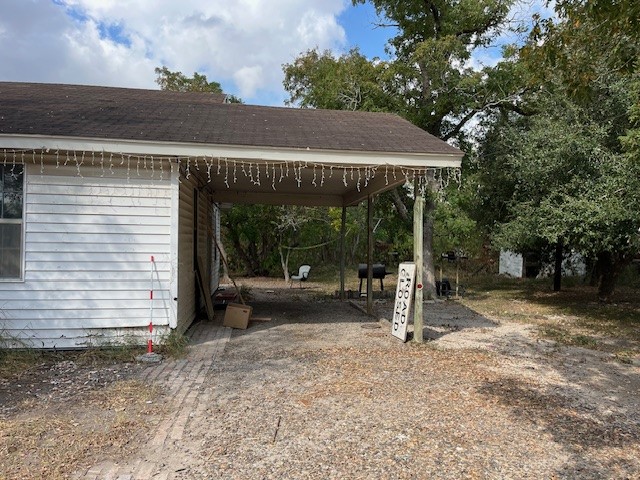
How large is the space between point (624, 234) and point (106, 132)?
9.11 m

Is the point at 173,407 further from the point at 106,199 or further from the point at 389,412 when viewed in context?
the point at 106,199

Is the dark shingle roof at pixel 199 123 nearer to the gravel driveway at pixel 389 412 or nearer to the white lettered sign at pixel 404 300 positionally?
the white lettered sign at pixel 404 300

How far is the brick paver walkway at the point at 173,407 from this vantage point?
3.16 meters

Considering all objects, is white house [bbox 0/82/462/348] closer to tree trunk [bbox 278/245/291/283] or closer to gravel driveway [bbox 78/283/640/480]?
gravel driveway [bbox 78/283/640/480]

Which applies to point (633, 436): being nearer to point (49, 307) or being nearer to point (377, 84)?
point (49, 307)

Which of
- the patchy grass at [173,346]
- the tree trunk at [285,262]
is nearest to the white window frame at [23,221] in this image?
the patchy grass at [173,346]

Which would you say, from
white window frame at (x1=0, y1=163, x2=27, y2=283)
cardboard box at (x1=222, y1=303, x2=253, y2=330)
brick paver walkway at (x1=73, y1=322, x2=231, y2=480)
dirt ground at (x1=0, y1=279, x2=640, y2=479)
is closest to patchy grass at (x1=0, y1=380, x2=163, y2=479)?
dirt ground at (x1=0, y1=279, x2=640, y2=479)

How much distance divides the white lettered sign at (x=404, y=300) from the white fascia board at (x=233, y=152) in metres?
1.64

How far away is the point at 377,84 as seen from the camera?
13070 millimetres

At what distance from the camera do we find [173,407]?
4410 millimetres

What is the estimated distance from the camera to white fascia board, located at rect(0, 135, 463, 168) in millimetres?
5969

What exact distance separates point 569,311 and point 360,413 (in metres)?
9.34

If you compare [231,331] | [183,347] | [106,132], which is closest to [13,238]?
[106,132]

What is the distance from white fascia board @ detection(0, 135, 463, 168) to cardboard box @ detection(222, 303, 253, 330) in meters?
3.08
